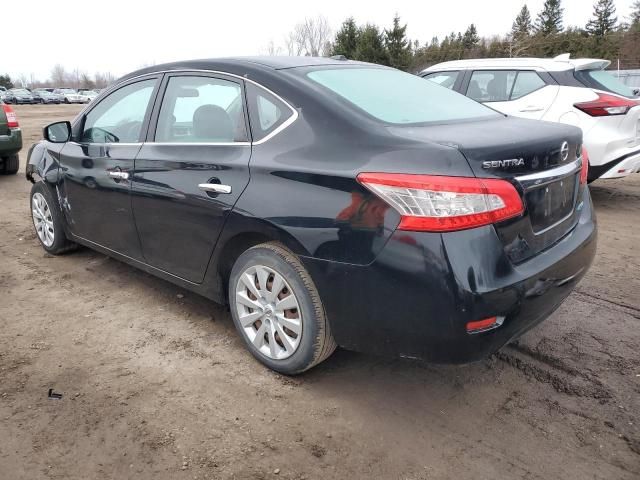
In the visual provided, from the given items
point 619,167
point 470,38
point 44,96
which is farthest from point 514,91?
point 44,96

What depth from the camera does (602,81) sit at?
19.8 ft

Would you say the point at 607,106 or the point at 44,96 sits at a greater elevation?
the point at 44,96

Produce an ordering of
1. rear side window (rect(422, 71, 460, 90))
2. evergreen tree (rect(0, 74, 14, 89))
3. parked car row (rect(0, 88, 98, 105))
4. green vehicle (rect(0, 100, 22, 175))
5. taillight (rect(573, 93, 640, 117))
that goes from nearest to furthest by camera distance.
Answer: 1. taillight (rect(573, 93, 640, 117))
2. rear side window (rect(422, 71, 460, 90))
3. green vehicle (rect(0, 100, 22, 175))
4. parked car row (rect(0, 88, 98, 105))
5. evergreen tree (rect(0, 74, 14, 89))

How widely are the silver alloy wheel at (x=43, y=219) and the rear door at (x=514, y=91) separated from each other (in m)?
4.93

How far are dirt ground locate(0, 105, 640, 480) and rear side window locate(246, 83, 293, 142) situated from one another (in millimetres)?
1277

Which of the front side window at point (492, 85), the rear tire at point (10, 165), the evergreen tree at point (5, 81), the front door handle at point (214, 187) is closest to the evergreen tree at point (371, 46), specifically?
the rear tire at point (10, 165)

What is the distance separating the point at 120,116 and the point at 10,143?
613 centimetres

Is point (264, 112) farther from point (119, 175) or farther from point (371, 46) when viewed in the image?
point (371, 46)

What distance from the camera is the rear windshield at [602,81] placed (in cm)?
594

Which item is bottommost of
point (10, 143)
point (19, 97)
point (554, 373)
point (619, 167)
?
point (554, 373)

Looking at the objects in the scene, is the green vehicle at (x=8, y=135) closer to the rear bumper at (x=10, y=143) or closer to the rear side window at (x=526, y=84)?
the rear bumper at (x=10, y=143)

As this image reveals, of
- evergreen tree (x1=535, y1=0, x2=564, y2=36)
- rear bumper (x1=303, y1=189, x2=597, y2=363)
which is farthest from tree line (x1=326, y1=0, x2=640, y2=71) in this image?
rear bumper (x1=303, y1=189, x2=597, y2=363)

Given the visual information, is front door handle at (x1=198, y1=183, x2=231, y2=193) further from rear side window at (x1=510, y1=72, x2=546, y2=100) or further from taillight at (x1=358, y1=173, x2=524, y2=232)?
rear side window at (x1=510, y1=72, x2=546, y2=100)

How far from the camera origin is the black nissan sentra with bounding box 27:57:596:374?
2.04 metres
